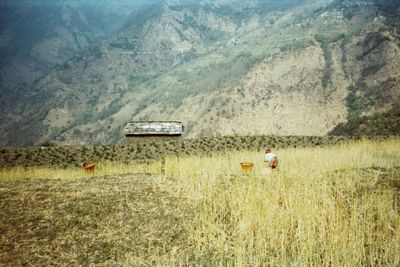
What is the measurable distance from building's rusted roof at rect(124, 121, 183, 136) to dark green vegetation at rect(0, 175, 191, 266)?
27.2 meters

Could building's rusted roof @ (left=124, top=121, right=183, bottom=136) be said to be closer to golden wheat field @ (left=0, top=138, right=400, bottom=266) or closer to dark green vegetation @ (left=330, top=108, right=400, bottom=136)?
dark green vegetation @ (left=330, top=108, right=400, bottom=136)

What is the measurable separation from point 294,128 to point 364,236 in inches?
2482

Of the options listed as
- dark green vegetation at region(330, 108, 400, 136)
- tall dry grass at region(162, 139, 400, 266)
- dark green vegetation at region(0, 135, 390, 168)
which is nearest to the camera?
tall dry grass at region(162, 139, 400, 266)

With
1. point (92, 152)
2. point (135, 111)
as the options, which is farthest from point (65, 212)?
point (135, 111)

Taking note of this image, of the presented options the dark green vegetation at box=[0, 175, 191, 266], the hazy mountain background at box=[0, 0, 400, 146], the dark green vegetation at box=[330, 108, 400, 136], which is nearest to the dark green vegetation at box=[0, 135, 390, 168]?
the dark green vegetation at box=[330, 108, 400, 136]

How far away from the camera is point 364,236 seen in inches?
291

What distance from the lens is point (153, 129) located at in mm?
38500

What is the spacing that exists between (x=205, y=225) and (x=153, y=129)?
3097 cm

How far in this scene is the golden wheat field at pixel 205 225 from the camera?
22.5 ft

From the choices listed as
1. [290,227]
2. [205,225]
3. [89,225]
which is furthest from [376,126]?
[89,225]

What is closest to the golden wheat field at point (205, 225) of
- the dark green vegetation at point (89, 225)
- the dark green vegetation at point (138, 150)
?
the dark green vegetation at point (89, 225)

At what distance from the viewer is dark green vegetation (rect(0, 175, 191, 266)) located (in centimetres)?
712

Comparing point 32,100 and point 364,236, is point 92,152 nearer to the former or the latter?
point 364,236

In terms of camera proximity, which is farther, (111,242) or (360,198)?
(360,198)
